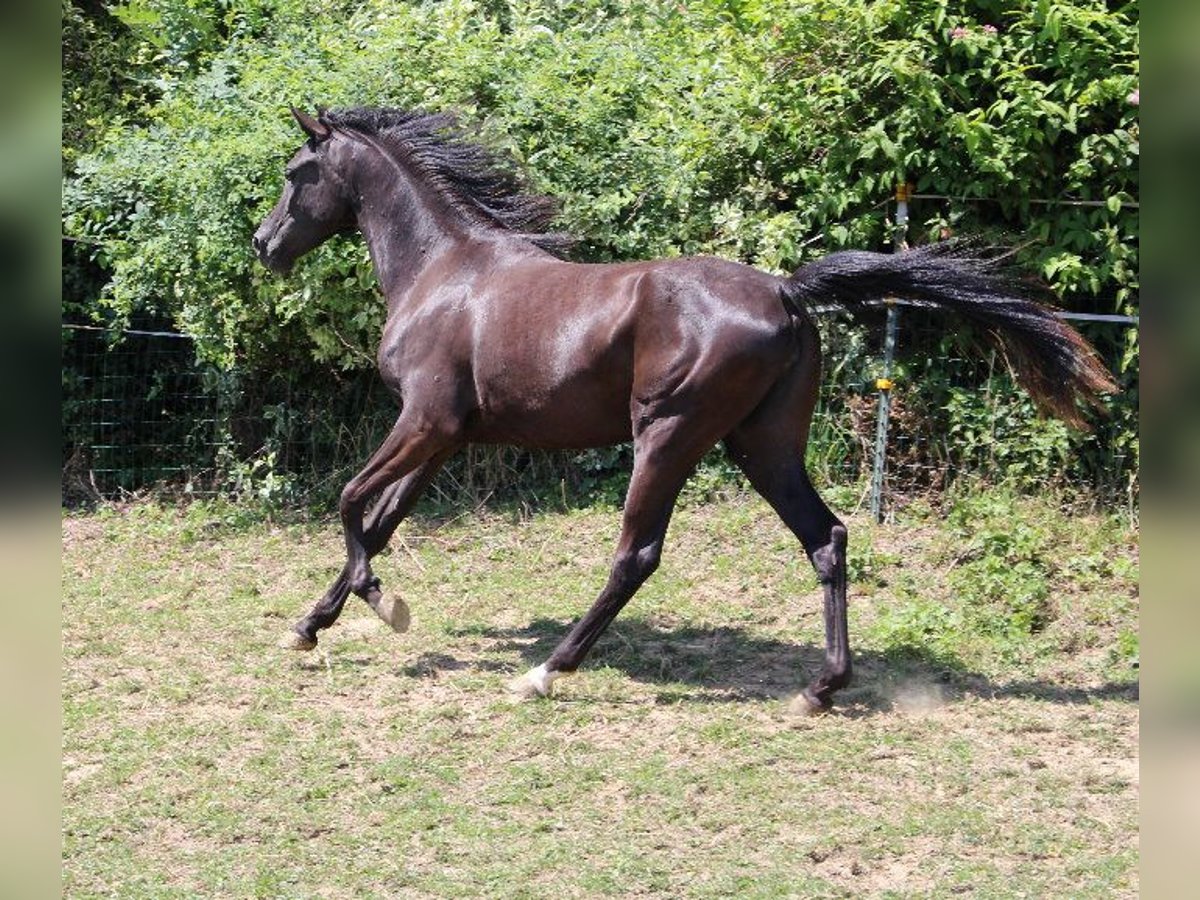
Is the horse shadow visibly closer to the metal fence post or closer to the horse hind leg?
the horse hind leg

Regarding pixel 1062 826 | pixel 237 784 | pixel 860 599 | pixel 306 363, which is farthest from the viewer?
pixel 306 363

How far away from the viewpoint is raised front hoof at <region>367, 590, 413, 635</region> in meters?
6.60

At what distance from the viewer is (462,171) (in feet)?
23.0

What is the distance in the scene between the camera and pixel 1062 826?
4.78 metres

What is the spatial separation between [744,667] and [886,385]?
7.63ft

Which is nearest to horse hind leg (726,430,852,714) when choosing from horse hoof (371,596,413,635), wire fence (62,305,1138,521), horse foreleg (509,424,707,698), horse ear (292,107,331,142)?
horse foreleg (509,424,707,698)

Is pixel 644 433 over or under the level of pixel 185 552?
over

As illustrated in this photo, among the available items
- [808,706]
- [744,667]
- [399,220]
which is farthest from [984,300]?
[399,220]

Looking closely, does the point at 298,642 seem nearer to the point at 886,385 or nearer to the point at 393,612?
the point at 393,612

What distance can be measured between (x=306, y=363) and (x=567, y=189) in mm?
2198

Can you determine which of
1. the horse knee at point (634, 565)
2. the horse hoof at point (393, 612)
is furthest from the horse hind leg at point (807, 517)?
the horse hoof at point (393, 612)
